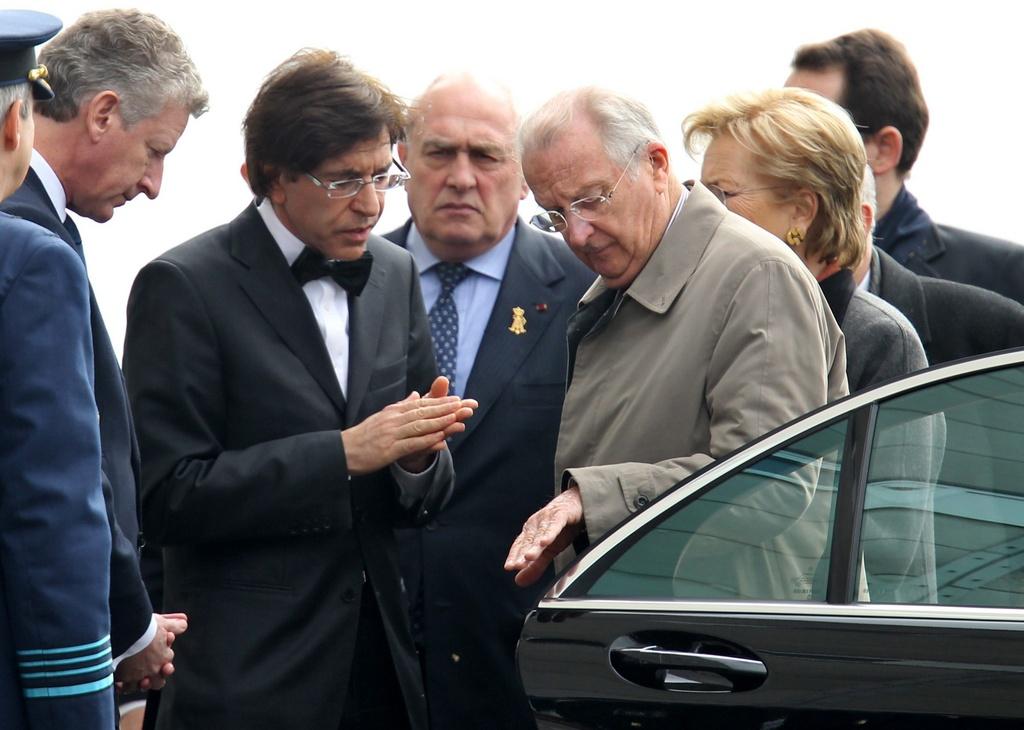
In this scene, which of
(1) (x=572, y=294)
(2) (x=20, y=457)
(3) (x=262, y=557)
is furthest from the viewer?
(1) (x=572, y=294)

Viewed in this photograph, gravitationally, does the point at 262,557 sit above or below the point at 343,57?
below

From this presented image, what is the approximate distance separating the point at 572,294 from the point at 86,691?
7.17ft

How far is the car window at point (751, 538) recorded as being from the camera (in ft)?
7.87

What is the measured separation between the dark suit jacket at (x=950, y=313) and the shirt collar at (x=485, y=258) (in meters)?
1.02

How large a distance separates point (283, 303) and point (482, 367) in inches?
32.2

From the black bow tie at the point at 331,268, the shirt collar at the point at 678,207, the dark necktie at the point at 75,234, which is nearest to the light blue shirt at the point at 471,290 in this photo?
the black bow tie at the point at 331,268

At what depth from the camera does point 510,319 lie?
4152mm

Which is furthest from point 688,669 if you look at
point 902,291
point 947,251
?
point 947,251

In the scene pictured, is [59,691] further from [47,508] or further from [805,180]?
[805,180]

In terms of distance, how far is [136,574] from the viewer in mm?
2779

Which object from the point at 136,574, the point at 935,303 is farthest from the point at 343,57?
the point at 935,303

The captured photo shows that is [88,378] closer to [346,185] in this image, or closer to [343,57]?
[346,185]

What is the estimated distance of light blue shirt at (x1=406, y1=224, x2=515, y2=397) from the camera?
13.8 feet

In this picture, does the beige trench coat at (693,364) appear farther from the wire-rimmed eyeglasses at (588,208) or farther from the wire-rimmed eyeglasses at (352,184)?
the wire-rimmed eyeglasses at (352,184)
